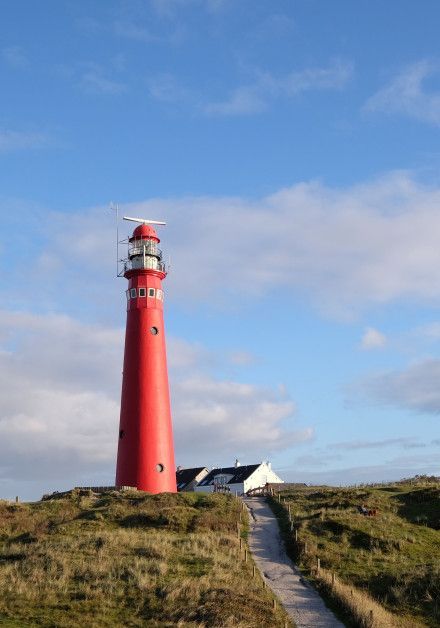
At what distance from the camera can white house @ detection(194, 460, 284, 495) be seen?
260ft

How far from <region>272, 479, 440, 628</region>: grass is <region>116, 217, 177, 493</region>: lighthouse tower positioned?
862 centimetres

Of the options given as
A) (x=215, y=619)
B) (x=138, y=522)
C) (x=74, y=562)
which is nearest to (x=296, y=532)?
(x=138, y=522)

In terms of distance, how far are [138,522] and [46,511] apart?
28.4 ft

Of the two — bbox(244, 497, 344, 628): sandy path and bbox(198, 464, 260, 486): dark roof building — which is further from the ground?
bbox(198, 464, 260, 486): dark roof building

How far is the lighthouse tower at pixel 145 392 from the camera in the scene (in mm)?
44219

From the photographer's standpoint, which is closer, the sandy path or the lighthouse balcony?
the sandy path

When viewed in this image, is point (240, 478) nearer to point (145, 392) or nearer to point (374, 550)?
point (145, 392)

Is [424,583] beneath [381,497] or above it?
beneath

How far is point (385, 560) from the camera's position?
3072 centimetres

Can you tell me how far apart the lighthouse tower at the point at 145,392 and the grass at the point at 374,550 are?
28.3 feet

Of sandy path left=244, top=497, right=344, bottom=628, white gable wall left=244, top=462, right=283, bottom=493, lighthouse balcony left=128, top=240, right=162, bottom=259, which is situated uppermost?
lighthouse balcony left=128, top=240, right=162, bottom=259

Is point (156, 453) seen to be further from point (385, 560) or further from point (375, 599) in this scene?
point (375, 599)

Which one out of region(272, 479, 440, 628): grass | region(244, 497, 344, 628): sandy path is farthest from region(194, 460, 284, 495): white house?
region(244, 497, 344, 628): sandy path

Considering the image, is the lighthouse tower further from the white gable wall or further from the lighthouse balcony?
the white gable wall
